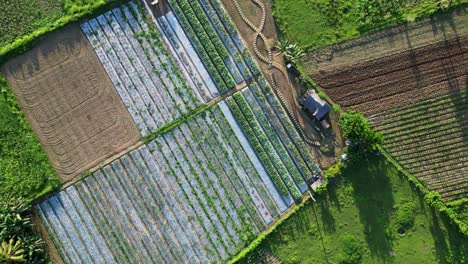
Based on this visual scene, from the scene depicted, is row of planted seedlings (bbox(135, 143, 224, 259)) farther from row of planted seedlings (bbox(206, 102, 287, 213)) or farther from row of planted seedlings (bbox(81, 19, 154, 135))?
row of planted seedlings (bbox(206, 102, 287, 213))

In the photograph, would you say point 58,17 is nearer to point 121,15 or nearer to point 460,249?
point 121,15

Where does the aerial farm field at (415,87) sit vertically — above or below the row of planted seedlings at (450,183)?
above

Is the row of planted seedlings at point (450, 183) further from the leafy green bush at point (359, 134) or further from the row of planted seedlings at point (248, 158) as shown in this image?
the row of planted seedlings at point (248, 158)

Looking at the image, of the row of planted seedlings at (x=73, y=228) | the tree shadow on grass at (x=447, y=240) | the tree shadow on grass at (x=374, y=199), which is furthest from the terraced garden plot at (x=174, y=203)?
the tree shadow on grass at (x=447, y=240)

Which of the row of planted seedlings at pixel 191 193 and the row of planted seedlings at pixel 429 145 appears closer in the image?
the row of planted seedlings at pixel 191 193

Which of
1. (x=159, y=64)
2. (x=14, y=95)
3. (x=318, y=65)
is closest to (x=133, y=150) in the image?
(x=159, y=64)
